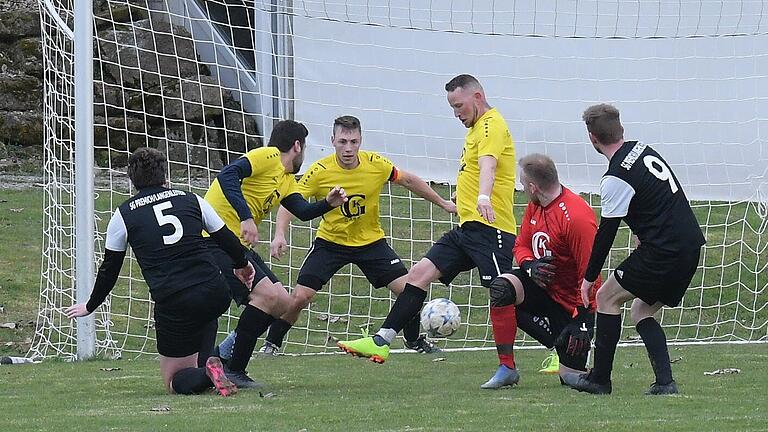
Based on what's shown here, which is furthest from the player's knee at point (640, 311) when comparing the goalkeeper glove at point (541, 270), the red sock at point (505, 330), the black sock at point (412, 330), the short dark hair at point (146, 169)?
the black sock at point (412, 330)

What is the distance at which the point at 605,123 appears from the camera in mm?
7430

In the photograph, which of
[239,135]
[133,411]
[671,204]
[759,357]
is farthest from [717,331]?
[133,411]

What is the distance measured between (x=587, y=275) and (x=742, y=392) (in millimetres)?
1299

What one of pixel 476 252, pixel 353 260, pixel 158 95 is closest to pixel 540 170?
pixel 476 252

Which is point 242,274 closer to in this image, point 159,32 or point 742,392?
point 742,392

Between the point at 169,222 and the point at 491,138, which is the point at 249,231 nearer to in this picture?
the point at 169,222

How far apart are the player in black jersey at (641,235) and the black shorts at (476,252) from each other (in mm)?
1257

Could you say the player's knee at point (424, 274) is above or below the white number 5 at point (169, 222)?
below

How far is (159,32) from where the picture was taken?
13.3m

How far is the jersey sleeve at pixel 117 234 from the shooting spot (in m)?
7.77

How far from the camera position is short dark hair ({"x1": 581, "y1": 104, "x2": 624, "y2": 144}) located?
293 inches

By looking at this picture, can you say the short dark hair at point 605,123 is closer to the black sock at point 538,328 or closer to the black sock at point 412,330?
the black sock at point 538,328

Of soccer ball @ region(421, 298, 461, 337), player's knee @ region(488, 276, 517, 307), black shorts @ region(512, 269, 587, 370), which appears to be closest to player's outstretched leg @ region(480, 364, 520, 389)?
black shorts @ region(512, 269, 587, 370)

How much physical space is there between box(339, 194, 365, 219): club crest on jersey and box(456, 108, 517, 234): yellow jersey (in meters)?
1.10
